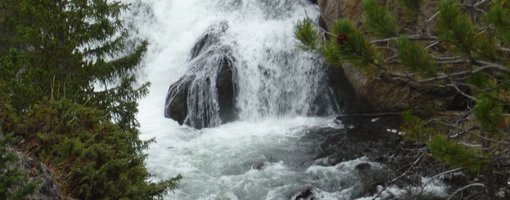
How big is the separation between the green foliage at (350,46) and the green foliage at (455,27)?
0.60 meters

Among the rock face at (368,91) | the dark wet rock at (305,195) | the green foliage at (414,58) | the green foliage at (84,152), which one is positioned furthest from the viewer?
the rock face at (368,91)

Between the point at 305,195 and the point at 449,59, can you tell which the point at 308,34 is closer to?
the point at 449,59

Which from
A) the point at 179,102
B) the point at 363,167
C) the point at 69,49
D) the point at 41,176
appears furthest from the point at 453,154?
the point at 179,102

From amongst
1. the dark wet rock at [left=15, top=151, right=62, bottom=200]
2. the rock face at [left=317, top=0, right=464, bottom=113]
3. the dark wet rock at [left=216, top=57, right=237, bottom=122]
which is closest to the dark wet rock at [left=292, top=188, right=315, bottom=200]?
the rock face at [left=317, top=0, right=464, bottom=113]

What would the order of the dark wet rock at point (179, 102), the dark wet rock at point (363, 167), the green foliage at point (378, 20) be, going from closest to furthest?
the green foliage at point (378, 20)
the dark wet rock at point (363, 167)
the dark wet rock at point (179, 102)

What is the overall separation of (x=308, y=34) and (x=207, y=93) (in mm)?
13296

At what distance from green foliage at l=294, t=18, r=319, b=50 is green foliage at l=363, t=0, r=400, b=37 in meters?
0.45

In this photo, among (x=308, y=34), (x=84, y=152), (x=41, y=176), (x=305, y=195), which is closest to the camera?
(x=308, y=34)

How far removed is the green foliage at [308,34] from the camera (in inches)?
185

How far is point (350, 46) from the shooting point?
14.5 ft

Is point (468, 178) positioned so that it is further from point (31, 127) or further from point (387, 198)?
point (31, 127)

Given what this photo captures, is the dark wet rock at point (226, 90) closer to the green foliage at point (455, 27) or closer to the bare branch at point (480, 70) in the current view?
the bare branch at point (480, 70)

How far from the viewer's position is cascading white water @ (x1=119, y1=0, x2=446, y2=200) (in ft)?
41.9

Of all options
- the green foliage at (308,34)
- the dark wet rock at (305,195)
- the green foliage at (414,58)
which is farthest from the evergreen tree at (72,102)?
the dark wet rock at (305,195)
